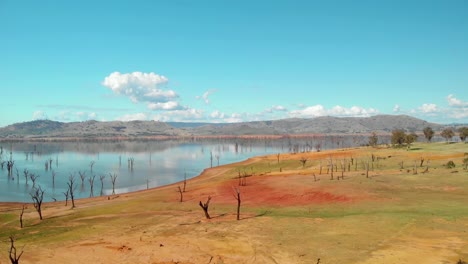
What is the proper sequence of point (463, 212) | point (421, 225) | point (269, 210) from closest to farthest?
point (421, 225)
point (463, 212)
point (269, 210)

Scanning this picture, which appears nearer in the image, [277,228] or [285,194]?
[277,228]

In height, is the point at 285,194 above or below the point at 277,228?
above

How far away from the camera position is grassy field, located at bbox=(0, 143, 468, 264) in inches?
1164

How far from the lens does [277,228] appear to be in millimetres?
37719

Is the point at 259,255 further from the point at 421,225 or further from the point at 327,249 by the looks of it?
the point at 421,225

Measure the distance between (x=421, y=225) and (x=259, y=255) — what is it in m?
16.5

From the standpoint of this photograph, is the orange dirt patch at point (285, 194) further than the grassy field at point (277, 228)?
Yes

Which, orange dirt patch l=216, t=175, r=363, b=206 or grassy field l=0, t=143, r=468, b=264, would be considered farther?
orange dirt patch l=216, t=175, r=363, b=206

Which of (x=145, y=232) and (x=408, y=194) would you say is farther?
(x=408, y=194)

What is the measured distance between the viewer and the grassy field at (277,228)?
2956cm

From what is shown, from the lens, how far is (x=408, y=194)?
51.7 m

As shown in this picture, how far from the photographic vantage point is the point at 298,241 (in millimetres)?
32656

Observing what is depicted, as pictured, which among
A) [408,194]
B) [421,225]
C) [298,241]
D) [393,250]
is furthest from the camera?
[408,194]

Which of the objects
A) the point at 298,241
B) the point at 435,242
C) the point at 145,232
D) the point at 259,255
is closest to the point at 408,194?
the point at 435,242
